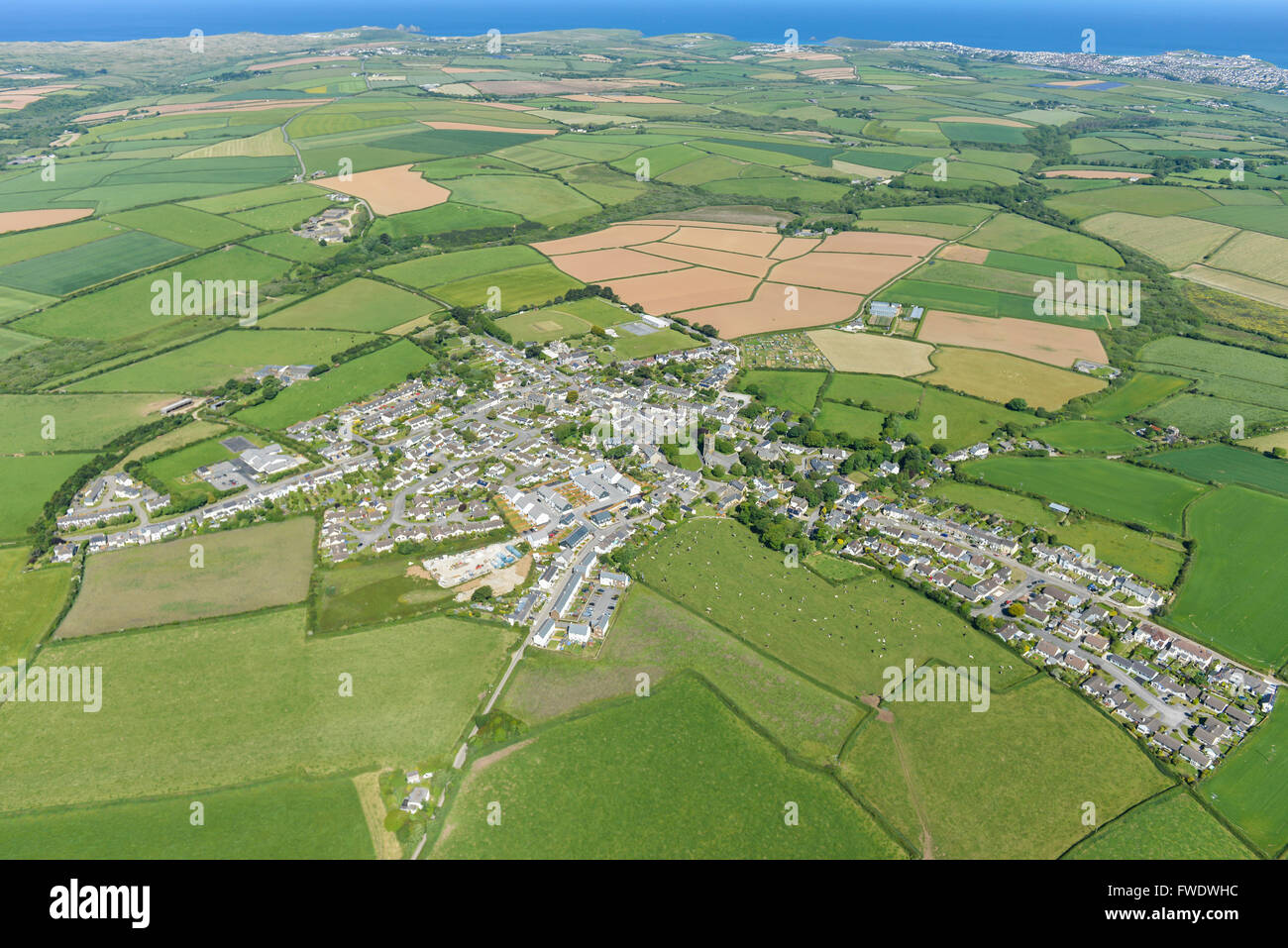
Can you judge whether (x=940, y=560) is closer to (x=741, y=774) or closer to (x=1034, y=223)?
(x=741, y=774)

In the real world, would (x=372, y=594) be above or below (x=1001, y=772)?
above

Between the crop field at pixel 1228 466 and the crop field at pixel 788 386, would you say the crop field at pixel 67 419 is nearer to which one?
the crop field at pixel 788 386

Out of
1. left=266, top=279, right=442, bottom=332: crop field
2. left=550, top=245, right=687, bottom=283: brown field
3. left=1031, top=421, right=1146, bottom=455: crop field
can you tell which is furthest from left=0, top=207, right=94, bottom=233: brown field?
left=1031, top=421, right=1146, bottom=455: crop field

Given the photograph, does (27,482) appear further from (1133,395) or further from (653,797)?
(1133,395)

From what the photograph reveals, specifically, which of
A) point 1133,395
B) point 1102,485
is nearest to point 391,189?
point 1133,395

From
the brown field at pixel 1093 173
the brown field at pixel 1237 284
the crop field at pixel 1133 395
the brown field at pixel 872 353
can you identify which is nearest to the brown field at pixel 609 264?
the brown field at pixel 872 353
